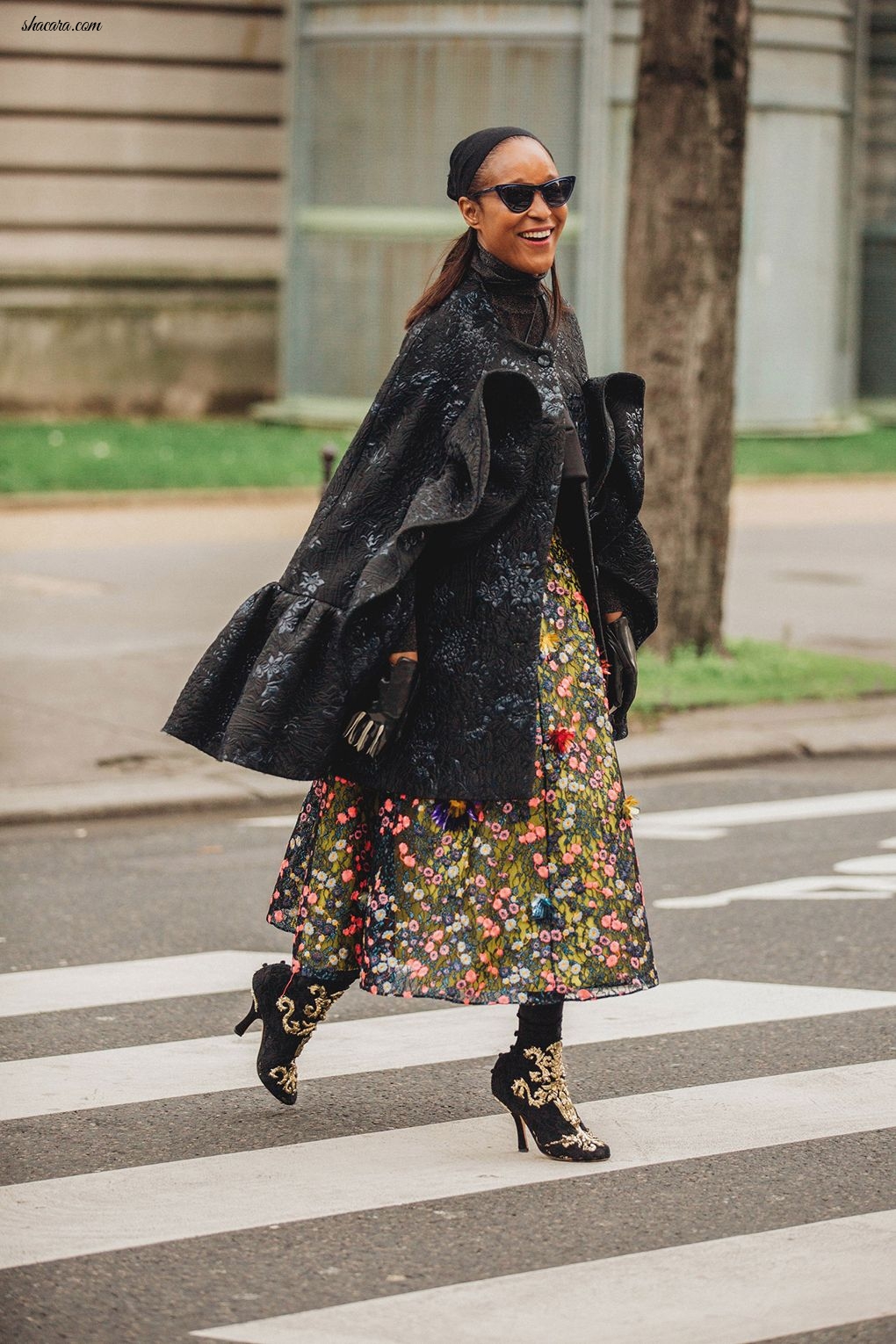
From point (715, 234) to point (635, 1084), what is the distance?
6.47m

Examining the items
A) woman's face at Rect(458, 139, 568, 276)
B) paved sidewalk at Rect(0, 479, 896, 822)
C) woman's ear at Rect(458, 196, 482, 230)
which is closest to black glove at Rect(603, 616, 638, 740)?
woman's face at Rect(458, 139, 568, 276)

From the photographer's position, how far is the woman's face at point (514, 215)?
4.55 m

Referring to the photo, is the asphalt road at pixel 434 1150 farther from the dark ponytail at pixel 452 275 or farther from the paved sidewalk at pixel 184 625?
the dark ponytail at pixel 452 275

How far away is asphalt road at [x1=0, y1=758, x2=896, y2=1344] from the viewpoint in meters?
3.95

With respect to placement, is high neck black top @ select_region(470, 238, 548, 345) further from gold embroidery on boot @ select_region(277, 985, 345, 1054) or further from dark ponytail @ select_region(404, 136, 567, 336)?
gold embroidery on boot @ select_region(277, 985, 345, 1054)

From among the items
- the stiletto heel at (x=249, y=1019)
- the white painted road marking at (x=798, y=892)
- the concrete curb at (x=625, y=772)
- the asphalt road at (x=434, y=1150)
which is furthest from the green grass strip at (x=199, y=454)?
the stiletto heel at (x=249, y=1019)

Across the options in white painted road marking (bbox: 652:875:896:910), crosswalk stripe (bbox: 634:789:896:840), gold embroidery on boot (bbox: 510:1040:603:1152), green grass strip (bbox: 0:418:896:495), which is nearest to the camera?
gold embroidery on boot (bbox: 510:1040:603:1152)

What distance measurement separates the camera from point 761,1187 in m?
4.57

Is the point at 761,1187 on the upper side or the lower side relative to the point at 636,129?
lower

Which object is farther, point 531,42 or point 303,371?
point 303,371

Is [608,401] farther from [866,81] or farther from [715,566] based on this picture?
[866,81]

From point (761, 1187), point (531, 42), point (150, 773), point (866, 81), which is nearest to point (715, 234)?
point (150, 773)

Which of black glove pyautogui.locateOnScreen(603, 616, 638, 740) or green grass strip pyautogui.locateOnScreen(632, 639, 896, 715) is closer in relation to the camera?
black glove pyautogui.locateOnScreen(603, 616, 638, 740)

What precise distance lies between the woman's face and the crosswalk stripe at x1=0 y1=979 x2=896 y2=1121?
1941 millimetres
